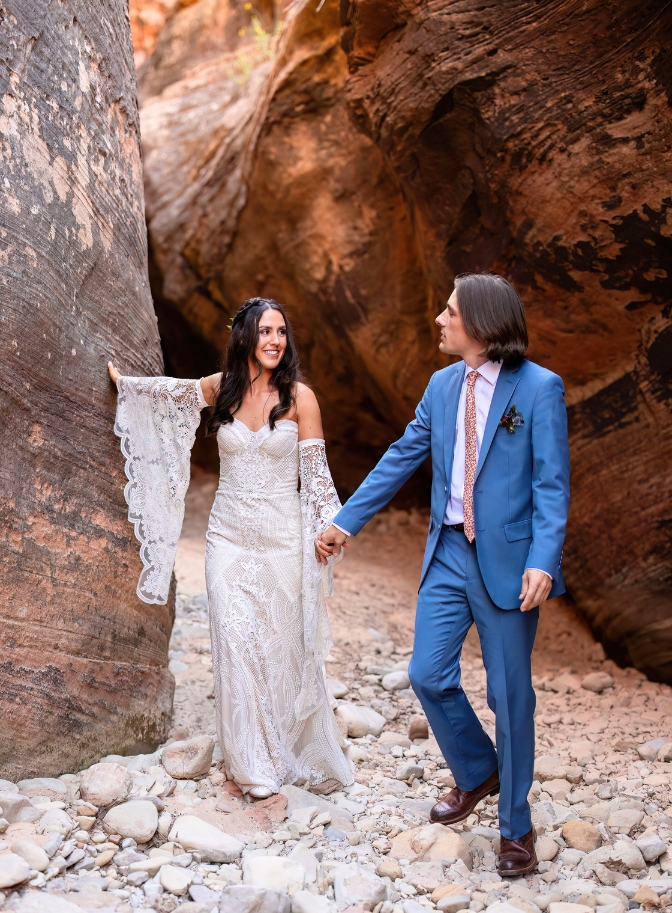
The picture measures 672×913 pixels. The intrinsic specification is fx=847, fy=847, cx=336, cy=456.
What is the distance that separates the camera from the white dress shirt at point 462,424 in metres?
3.21

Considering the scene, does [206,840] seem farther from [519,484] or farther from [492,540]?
[519,484]

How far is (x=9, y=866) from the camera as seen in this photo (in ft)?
8.53

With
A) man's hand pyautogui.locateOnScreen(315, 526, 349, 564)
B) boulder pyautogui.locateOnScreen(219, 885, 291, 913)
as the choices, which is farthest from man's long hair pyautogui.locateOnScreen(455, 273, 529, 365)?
boulder pyautogui.locateOnScreen(219, 885, 291, 913)

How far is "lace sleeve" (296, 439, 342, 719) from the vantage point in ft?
11.8

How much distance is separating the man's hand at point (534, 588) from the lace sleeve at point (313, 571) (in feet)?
3.11

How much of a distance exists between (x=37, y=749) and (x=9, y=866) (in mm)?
653

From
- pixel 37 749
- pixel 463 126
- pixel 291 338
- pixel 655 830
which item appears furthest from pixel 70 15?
pixel 655 830

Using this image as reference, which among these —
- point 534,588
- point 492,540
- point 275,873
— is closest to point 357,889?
point 275,873

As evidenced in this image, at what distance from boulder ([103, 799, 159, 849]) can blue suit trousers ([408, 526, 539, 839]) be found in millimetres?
1077

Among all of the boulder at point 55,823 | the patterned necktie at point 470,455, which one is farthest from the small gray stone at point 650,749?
the boulder at point 55,823

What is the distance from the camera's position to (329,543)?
11.5 feet

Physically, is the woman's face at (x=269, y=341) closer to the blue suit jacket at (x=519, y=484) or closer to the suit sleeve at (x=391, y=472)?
the suit sleeve at (x=391, y=472)

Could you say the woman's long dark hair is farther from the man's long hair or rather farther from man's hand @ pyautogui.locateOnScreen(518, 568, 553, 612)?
man's hand @ pyautogui.locateOnScreen(518, 568, 553, 612)

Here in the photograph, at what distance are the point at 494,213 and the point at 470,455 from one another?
256 centimetres
